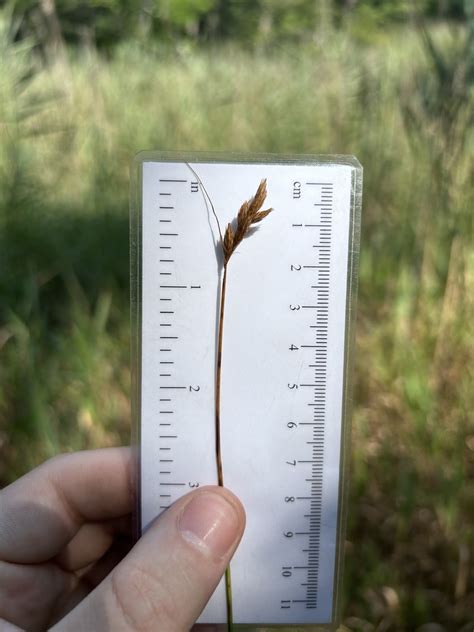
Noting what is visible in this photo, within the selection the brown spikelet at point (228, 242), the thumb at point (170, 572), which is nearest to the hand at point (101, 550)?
the thumb at point (170, 572)

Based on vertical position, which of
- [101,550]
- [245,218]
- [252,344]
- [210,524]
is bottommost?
[101,550]

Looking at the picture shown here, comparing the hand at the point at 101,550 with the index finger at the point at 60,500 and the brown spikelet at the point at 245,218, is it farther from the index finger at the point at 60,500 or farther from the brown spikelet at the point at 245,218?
the brown spikelet at the point at 245,218

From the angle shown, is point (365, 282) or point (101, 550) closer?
point (101, 550)

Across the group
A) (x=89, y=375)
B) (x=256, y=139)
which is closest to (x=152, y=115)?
(x=256, y=139)

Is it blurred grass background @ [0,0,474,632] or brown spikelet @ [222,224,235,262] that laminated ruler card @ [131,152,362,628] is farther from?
blurred grass background @ [0,0,474,632]

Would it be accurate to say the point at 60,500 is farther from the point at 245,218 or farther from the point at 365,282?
the point at 365,282

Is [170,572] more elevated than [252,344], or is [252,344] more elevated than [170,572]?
[252,344]

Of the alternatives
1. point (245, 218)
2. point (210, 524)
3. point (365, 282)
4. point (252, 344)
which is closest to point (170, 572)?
point (210, 524)
